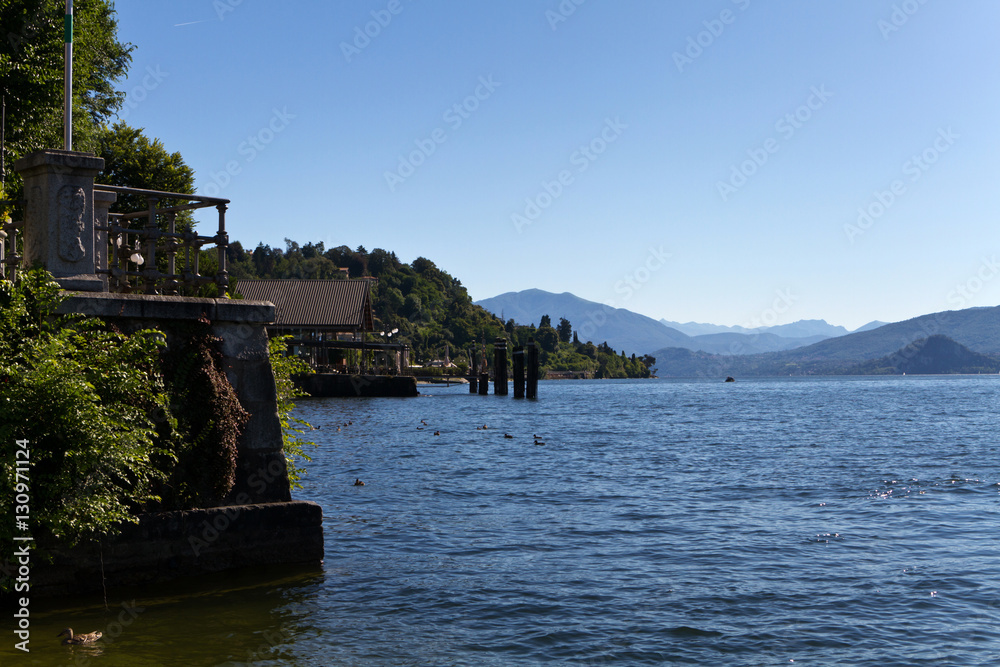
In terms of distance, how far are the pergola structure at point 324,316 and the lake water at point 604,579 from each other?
138 feet

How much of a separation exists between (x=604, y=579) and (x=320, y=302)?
59645 mm

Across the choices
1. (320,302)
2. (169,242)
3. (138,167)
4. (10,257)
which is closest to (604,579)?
(169,242)

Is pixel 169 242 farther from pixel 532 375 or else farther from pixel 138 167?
pixel 532 375

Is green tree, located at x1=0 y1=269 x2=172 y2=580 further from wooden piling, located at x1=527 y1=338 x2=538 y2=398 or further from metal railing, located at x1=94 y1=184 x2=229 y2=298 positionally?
wooden piling, located at x1=527 y1=338 x2=538 y2=398

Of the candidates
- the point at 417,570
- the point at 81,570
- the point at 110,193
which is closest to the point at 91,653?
the point at 81,570

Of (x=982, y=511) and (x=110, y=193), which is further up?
(x=110, y=193)

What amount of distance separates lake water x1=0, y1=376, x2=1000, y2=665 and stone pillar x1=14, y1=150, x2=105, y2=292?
3.36m

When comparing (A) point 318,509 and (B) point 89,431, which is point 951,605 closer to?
(A) point 318,509

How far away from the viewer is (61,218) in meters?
8.56

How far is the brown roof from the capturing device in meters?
65.3

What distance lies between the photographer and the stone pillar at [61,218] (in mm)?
8445

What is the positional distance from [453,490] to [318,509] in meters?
8.70

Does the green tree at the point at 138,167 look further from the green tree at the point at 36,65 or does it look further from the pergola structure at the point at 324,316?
the pergola structure at the point at 324,316

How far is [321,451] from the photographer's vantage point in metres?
25.9
